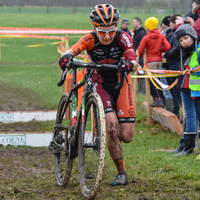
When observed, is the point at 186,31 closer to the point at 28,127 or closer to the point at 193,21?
the point at 193,21

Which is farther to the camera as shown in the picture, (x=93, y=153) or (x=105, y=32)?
(x=105, y=32)

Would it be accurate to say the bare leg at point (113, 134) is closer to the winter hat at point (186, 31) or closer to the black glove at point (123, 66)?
the black glove at point (123, 66)

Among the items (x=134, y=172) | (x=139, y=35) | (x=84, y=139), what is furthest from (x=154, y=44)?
Answer: (x=84, y=139)

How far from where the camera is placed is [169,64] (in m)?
9.25

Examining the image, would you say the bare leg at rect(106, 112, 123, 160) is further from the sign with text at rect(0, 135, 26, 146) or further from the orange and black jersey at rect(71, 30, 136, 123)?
the sign with text at rect(0, 135, 26, 146)

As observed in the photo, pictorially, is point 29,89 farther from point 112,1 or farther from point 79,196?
point 112,1

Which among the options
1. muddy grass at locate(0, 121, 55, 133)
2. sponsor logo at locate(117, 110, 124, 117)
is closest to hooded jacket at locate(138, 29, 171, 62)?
muddy grass at locate(0, 121, 55, 133)

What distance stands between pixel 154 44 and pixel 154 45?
3 centimetres

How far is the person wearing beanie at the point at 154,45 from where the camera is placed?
30.9ft

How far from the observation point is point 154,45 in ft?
31.0

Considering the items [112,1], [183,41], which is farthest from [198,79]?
[112,1]

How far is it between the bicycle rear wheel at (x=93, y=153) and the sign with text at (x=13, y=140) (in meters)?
3.03

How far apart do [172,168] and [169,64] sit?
4.50 meters

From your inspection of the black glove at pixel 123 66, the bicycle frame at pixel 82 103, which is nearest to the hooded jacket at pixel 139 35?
the bicycle frame at pixel 82 103
